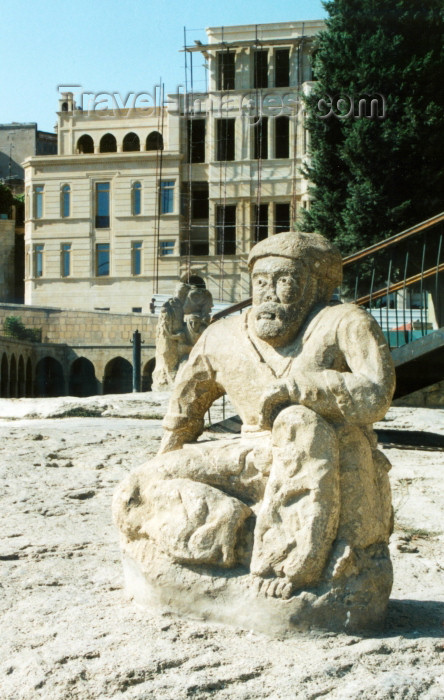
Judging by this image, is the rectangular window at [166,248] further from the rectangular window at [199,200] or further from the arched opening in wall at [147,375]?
the arched opening in wall at [147,375]

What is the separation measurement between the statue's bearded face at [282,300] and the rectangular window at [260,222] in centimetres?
3619

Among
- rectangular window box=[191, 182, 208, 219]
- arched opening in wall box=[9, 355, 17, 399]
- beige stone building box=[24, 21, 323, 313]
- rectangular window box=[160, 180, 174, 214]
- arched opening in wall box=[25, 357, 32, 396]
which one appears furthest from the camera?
rectangular window box=[191, 182, 208, 219]

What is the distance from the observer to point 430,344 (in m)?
9.29

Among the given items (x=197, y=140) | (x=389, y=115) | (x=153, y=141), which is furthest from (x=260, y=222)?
(x=389, y=115)

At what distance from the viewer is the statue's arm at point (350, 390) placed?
3.91 m

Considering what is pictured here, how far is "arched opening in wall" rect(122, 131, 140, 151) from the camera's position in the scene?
4631 cm

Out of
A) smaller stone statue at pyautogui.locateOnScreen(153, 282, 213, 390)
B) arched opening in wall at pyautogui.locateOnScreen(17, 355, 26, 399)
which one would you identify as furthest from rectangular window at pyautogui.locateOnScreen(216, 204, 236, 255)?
smaller stone statue at pyautogui.locateOnScreen(153, 282, 213, 390)

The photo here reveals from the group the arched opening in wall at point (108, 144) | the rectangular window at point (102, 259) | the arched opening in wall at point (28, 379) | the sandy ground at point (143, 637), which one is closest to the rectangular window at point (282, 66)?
the arched opening in wall at point (108, 144)

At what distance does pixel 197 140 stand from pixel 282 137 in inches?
163

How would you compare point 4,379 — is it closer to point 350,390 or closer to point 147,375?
point 147,375

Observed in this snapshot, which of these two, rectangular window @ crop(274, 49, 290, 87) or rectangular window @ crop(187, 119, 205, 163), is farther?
rectangular window @ crop(187, 119, 205, 163)

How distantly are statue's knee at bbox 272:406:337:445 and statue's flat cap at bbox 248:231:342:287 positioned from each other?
75 cm

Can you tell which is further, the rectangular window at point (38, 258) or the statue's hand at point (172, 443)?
the rectangular window at point (38, 258)

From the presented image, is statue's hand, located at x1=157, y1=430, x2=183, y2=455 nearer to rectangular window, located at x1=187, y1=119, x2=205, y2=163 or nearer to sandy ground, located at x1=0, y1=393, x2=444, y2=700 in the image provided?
sandy ground, located at x1=0, y1=393, x2=444, y2=700
